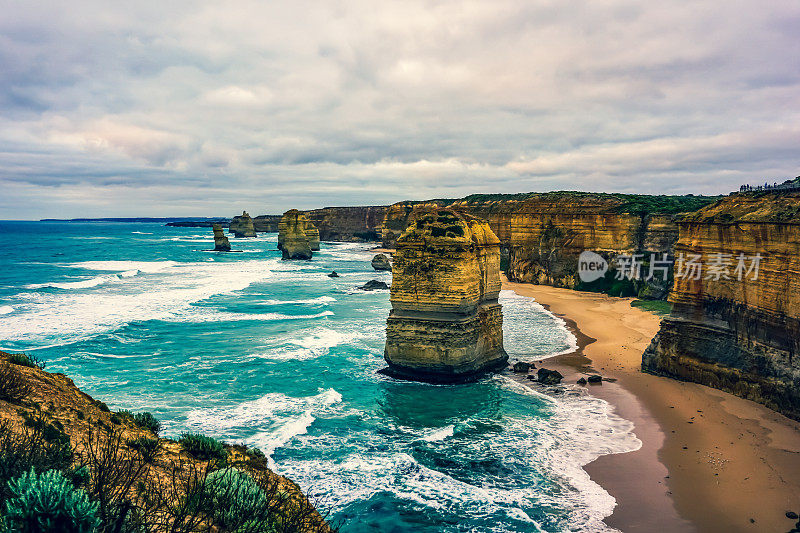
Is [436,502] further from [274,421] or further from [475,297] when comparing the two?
[475,297]

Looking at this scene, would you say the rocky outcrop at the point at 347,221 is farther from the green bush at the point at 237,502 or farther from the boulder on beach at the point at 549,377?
the green bush at the point at 237,502

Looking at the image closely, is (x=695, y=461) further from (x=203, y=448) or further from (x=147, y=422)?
(x=147, y=422)

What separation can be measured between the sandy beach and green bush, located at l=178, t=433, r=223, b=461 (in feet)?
29.8

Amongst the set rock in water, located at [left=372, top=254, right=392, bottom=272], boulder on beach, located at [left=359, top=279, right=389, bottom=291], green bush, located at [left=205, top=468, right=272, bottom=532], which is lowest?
boulder on beach, located at [left=359, top=279, right=389, bottom=291]

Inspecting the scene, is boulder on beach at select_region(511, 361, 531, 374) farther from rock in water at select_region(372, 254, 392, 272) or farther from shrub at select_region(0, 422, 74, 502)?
rock in water at select_region(372, 254, 392, 272)

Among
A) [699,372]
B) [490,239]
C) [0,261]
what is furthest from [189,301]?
[0,261]

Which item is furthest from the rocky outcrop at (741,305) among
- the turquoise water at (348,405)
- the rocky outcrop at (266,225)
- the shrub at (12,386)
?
the rocky outcrop at (266,225)

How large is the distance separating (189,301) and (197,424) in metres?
26.3

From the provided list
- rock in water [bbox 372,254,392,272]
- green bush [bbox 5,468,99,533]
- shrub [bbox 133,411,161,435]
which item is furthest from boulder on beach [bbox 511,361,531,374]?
rock in water [bbox 372,254,392,272]

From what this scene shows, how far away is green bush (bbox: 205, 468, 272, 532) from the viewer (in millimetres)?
6610

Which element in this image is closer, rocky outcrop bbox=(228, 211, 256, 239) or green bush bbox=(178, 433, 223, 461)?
green bush bbox=(178, 433, 223, 461)

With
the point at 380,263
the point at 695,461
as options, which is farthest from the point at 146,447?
the point at 380,263

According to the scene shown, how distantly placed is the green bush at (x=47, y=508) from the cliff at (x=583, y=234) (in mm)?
34749

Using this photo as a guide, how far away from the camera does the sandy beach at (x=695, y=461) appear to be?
11.6m
